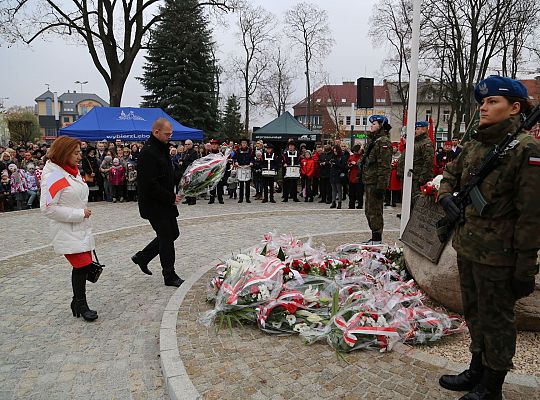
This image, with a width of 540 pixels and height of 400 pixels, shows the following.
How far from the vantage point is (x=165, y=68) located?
34.8 m

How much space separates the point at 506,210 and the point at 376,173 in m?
4.63

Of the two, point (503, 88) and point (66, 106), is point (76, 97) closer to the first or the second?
point (66, 106)

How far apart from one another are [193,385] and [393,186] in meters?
11.6

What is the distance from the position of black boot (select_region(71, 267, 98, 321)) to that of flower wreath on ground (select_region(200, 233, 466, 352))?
1.37m

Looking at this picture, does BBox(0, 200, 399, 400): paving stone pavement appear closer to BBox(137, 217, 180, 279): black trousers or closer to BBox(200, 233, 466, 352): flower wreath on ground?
BBox(137, 217, 180, 279): black trousers

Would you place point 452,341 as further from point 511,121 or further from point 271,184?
point 271,184

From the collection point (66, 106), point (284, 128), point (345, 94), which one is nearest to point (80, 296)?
point (284, 128)

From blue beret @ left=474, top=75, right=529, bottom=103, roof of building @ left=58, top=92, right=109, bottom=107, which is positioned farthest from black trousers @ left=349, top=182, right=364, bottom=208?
roof of building @ left=58, top=92, right=109, bottom=107

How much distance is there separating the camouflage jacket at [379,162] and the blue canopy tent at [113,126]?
44.3 ft

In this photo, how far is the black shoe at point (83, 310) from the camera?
16.4 ft

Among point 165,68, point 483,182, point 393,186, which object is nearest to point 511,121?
point 483,182

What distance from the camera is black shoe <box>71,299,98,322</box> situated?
16.4 feet

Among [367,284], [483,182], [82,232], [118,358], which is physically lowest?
[118,358]

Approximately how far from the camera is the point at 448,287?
15.2 ft
